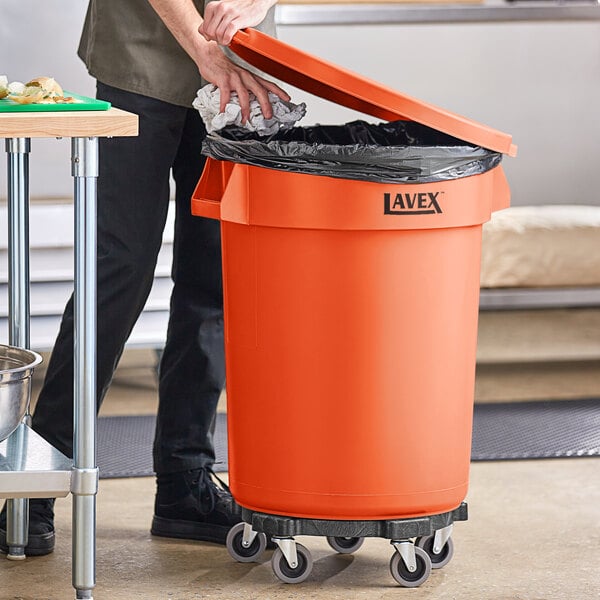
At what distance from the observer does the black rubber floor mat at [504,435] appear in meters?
2.78

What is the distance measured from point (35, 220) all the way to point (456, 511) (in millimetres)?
1652

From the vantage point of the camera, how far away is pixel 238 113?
6.45ft

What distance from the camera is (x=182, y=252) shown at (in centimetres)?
226

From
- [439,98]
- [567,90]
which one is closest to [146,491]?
[439,98]

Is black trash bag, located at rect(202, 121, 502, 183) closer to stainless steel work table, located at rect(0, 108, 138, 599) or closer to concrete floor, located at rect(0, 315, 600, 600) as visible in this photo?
stainless steel work table, located at rect(0, 108, 138, 599)

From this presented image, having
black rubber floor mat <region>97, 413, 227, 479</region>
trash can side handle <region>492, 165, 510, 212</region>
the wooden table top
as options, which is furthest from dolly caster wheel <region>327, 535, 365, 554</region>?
the wooden table top

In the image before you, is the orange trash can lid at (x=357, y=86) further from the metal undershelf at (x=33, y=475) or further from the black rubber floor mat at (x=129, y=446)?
the black rubber floor mat at (x=129, y=446)

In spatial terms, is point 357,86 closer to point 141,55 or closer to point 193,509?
point 141,55

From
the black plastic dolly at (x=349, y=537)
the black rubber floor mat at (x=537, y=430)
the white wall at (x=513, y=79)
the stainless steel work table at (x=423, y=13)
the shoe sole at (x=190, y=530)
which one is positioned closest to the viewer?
the black plastic dolly at (x=349, y=537)

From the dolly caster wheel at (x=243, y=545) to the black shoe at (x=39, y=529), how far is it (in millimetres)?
341

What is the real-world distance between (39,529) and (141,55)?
903 millimetres

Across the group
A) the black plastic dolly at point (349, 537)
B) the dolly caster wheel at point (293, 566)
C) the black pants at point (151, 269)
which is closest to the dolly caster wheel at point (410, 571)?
the black plastic dolly at point (349, 537)

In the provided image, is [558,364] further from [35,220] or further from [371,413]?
[371,413]

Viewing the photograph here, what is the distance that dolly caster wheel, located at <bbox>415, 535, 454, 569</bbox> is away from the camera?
2.06 meters
